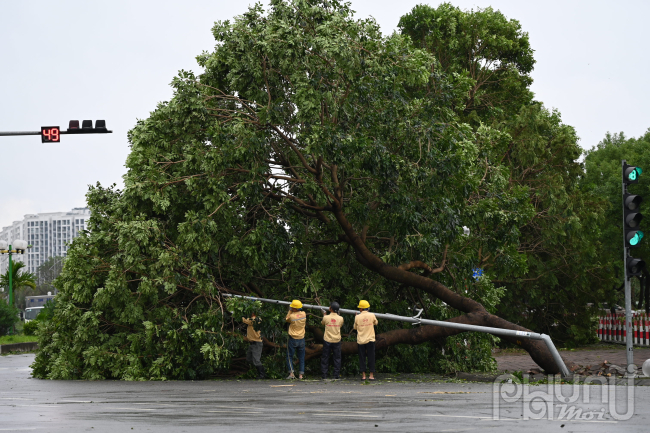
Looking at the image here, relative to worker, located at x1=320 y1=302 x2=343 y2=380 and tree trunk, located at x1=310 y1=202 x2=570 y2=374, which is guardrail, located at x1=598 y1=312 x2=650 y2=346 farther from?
worker, located at x1=320 y1=302 x2=343 y2=380

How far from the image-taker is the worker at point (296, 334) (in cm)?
1728

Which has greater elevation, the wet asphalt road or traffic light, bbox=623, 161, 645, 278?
traffic light, bbox=623, 161, 645, 278

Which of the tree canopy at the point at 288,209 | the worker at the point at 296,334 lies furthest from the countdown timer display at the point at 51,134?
the worker at the point at 296,334

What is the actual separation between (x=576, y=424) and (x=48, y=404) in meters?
7.16

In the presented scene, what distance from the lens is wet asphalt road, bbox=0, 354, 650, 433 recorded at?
25.0ft

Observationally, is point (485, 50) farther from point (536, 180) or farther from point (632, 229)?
point (632, 229)

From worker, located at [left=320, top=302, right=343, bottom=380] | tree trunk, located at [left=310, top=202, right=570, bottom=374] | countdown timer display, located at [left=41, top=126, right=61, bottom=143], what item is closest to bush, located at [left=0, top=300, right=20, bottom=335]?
countdown timer display, located at [left=41, top=126, right=61, bottom=143]

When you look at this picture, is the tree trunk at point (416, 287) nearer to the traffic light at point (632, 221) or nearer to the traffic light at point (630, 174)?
the traffic light at point (632, 221)

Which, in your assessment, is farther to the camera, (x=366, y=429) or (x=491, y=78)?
(x=491, y=78)

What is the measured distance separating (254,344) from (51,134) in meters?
10.2

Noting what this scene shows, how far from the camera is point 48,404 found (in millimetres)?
11188

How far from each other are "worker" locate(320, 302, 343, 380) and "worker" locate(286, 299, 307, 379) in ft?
1.45

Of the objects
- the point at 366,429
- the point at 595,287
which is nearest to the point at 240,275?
the point at 366,429

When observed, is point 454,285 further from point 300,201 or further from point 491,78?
point 491,78
